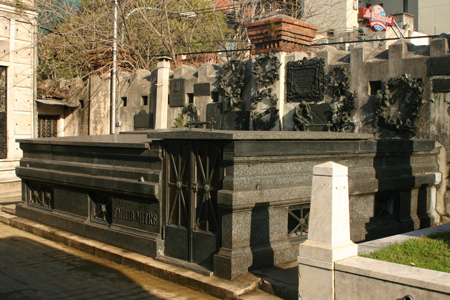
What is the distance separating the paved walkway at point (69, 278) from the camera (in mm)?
6297

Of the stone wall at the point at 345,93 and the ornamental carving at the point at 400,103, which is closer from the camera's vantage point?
the stone wall at the point at 345,93

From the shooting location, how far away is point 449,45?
31.9 ft

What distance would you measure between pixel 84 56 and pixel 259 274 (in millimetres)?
17690

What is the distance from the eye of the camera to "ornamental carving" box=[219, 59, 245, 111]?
517 inches

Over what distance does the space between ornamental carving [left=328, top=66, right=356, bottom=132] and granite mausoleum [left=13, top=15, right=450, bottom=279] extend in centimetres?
2

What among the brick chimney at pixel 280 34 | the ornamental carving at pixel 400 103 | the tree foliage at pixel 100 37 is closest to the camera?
the ornamental carving at pixel 400 103

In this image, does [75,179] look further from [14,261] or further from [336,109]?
[336,109]

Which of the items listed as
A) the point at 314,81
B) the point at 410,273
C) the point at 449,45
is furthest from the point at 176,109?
the point at 410,273

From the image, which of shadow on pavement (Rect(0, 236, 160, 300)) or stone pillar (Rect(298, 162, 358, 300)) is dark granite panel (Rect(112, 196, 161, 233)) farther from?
stone pillar (Rect(298, 162, 358, 300))

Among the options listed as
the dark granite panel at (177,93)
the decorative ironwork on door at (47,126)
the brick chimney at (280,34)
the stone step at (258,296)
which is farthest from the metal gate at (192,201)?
the decorative ironwork on door at (47,126)

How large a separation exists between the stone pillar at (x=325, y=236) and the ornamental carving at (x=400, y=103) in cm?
539

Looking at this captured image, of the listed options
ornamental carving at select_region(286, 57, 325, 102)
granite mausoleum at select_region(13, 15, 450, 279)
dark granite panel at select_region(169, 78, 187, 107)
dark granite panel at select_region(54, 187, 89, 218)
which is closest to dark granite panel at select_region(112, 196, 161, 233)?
granite mausoleum at select_region(13, 15, 450, 279)

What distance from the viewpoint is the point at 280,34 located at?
12.1 metres

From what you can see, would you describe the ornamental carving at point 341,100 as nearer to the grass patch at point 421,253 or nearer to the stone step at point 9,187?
the grass patch at point 421,253
